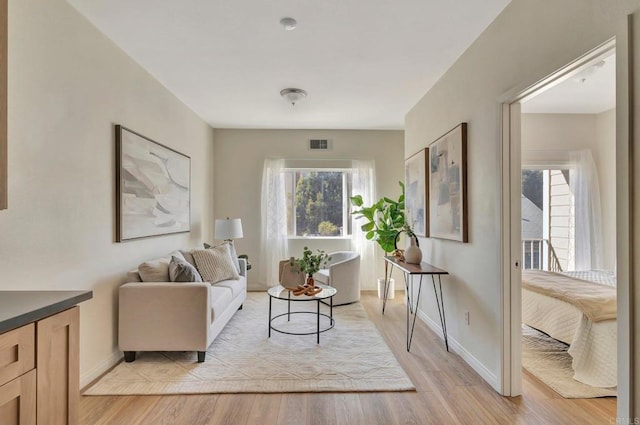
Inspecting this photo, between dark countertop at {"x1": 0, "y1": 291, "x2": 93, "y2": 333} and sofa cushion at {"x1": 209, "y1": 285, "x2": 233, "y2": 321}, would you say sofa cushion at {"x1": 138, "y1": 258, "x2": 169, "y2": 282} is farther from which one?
dark countertop at {"x1": 0, "y1": 291, "x2": 93, "y2": 333}

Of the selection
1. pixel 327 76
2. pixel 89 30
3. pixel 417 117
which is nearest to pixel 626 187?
pixel 327 76

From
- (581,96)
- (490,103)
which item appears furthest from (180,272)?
(581,96)

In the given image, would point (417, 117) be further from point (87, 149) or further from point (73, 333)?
point (73, 333)

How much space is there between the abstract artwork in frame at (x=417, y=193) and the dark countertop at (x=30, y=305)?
316 centimetres

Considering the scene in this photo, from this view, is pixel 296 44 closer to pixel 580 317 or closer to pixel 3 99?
pixel 3 99

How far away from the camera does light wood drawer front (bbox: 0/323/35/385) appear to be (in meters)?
1.04

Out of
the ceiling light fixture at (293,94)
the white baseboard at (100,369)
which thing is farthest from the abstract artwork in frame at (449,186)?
the white baseboard at (100,369)

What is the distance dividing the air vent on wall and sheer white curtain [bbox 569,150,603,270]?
3.57 meters

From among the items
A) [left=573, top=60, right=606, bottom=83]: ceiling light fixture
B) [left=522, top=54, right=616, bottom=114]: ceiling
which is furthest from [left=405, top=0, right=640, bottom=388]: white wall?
[left=522, top=54, right=616, bottom=114]: ceiling

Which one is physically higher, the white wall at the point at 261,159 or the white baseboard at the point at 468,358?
the white wall at the point at 261,159

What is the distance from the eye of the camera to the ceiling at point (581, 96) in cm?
342

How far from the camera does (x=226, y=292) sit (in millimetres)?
3412

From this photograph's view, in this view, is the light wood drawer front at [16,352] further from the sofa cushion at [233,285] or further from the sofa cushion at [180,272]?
the sofa cushion at [233,285]

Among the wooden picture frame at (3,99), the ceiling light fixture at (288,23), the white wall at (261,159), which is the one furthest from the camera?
the white wall at (261,159)
